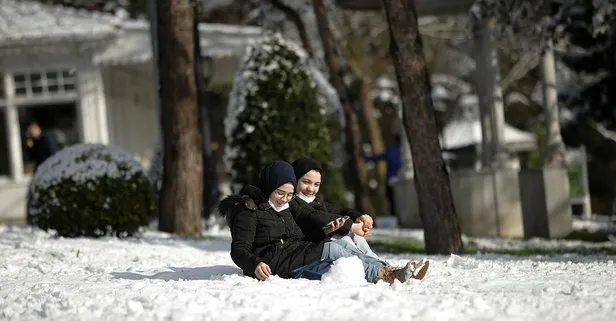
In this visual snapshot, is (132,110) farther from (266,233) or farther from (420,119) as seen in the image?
(266,233)

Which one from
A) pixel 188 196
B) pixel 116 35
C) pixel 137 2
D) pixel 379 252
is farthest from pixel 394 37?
pixel 137 2

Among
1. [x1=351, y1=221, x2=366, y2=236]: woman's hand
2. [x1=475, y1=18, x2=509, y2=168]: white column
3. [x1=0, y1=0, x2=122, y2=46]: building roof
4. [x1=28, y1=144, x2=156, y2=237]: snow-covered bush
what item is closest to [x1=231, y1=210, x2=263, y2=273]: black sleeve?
[x1=351, y1=221, x2=366, y2=236]: woman's hand

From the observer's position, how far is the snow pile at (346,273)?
23.6 feet

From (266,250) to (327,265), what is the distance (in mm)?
512

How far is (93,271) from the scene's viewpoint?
927cm

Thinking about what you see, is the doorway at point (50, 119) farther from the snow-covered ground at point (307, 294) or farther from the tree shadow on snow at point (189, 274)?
the tree shadow on snow at point (189, 274)

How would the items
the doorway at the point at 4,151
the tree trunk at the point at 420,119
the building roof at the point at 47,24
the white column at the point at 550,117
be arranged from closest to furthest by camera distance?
1. the tree trunk at the point at 420,119
2. the white column at the point at 550,117
3. the building roof at the point at 47,24
4. the doorway at the point at 4,151

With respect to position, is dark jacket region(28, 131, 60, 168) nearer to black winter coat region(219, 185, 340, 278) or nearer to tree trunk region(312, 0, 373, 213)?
tree trunk region(312, 0, 373, 213)

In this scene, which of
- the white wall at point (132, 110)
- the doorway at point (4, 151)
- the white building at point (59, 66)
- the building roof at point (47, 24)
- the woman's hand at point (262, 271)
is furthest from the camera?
the white wall at point (132, 110)

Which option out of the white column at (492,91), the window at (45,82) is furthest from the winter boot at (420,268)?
the window at (45,82)

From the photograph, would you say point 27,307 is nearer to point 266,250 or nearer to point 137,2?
point 266,250

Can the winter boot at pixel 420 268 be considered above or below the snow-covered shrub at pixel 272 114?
below

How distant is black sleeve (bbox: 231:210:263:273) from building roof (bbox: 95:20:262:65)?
1571 cm

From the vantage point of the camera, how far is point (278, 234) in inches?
301
